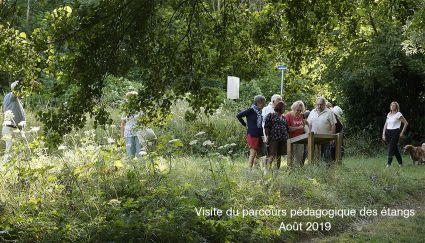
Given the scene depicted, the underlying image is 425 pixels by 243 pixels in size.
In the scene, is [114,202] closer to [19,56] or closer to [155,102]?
[155,102]

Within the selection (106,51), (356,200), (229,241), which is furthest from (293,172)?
(106,51)

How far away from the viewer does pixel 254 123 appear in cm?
1291

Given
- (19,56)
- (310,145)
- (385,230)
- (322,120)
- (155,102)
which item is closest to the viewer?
(19,56)

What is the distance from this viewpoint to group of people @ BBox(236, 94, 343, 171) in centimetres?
1239

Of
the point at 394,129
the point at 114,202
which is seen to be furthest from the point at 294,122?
the point at 114,202

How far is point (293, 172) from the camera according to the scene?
1099 cm

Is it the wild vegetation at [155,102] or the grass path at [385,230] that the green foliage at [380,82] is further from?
the grass path at [385,230]

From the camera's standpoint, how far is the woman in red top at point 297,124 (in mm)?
13578

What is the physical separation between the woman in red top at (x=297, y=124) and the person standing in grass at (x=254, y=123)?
0.90 meters

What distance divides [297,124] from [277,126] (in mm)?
1349

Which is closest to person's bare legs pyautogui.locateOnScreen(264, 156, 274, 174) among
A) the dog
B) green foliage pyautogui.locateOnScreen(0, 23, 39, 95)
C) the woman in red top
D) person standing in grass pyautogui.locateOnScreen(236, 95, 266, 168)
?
person standing in grass pyautogui.locateOnScreen(236, 95, 266, 168)

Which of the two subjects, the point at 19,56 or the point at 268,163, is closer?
the point at 19,56

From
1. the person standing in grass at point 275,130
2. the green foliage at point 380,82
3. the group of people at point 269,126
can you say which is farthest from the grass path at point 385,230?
the green foliage at point 380,82

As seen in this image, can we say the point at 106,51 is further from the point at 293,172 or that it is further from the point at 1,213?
the point at 293,172
